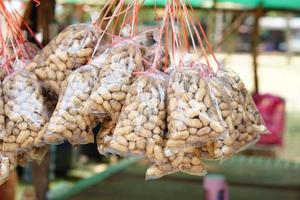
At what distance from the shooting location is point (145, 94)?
126 centimetres

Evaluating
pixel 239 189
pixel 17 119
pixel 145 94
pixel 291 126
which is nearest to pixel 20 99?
pixel 17 119

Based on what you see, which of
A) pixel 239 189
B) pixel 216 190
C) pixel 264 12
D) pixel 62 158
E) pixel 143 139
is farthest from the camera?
pixel 62 158

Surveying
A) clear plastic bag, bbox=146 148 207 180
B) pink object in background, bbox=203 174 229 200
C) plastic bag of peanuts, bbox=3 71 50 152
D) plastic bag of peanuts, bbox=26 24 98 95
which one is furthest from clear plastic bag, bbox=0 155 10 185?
pink object in background, bbox=203 174 229 200

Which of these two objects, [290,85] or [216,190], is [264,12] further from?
[290,85]

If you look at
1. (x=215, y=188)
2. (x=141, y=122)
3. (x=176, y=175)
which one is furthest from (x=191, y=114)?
(x=176, y=175)

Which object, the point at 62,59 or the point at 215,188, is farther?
the point at 215,188

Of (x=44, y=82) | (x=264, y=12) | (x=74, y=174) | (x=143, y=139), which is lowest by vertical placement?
(x=74, y=174)

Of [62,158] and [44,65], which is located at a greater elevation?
[44,65]

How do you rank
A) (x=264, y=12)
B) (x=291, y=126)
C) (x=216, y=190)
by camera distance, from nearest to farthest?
(x=216, y=190)
(x=264, y=12)
(x=291, y=126)

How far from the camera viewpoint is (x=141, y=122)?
4.06 feet

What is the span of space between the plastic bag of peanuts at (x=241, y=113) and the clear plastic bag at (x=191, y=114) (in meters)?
0.07

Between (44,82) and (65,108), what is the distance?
0.40ft

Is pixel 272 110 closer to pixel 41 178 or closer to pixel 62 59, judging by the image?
pixel 41 178

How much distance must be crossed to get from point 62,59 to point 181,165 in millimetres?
337
